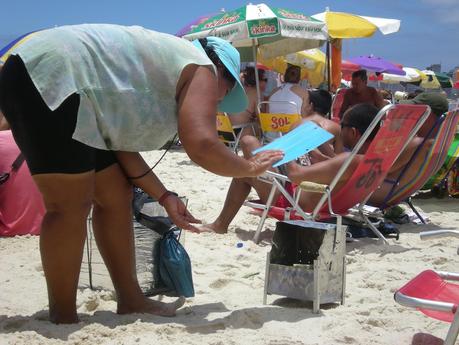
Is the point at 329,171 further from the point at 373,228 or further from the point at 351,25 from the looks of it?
the point at 351,25

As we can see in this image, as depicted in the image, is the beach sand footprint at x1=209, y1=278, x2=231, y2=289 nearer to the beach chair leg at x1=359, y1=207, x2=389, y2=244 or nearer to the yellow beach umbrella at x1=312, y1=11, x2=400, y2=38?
the beach chair leg at x1=359, y1=207, x2=389, y2=244

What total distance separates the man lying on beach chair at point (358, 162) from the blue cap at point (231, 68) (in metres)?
1.28

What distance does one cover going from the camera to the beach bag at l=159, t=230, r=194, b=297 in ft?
9.21

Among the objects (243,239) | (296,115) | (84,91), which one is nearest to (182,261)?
(84,91)

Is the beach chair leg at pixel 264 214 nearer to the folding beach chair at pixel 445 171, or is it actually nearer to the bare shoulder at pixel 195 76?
the bare shoulder at pixel 195 76

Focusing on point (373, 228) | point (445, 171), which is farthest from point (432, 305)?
point (445, 171)

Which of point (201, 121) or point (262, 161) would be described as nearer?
point (201, 121)

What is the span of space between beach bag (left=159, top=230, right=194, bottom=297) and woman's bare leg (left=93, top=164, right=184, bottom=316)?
0.91ft

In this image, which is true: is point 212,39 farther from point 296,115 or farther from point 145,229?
point 296,115

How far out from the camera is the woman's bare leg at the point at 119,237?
238cm

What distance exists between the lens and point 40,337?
208cm

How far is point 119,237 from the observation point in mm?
2439

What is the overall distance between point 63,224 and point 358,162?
2292 mm

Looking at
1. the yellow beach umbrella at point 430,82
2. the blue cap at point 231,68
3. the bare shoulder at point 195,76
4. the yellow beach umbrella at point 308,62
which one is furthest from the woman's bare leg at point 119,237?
the yellow beach umbrella at point 430,82
